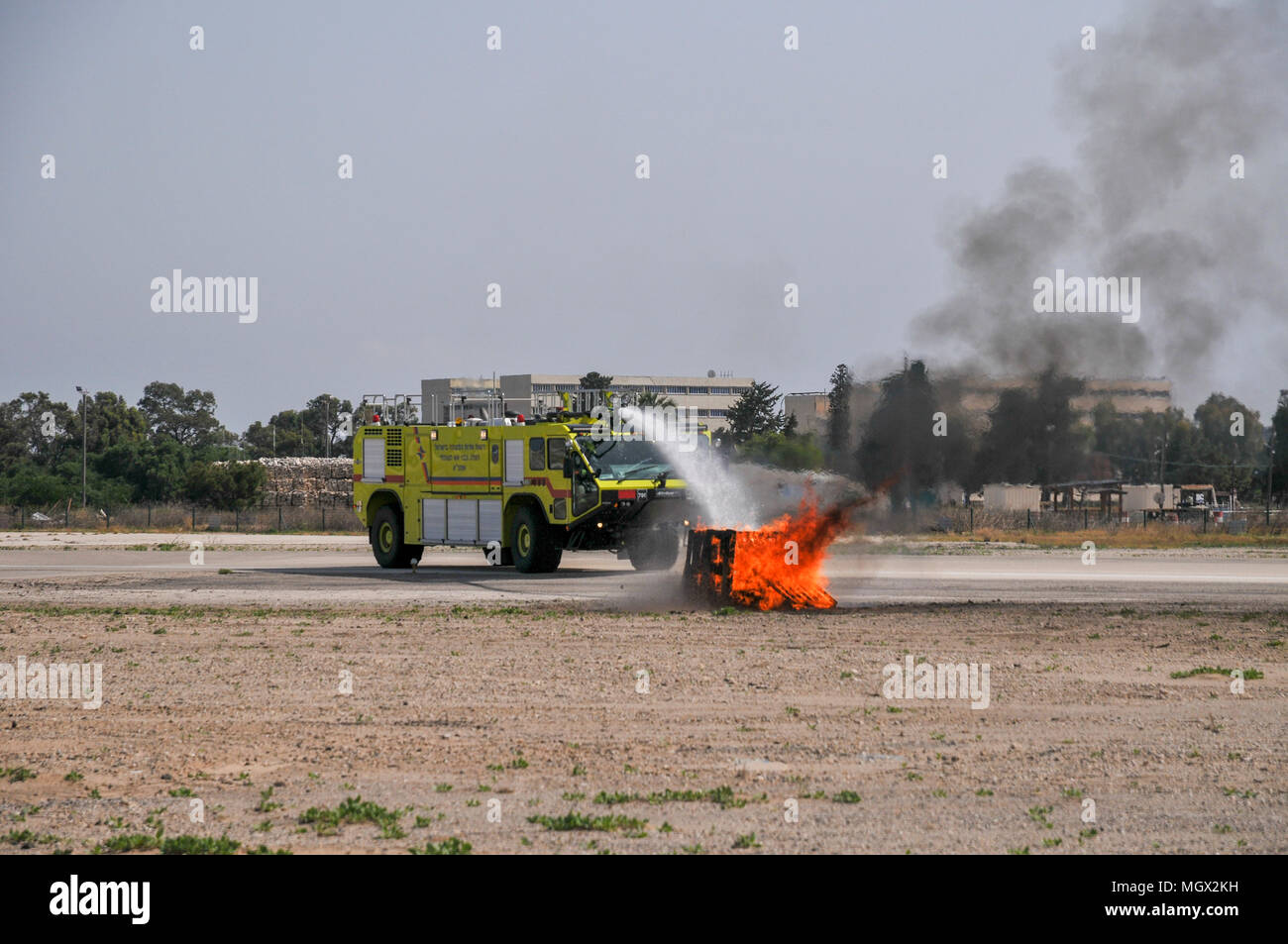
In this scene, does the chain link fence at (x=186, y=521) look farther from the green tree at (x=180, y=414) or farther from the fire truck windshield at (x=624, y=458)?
the green tree at (x=180, y=414)

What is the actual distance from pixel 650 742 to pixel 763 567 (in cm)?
1038

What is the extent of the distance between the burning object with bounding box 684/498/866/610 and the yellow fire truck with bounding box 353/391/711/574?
5372 millimetres

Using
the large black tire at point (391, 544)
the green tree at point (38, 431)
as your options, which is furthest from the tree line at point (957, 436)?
the green tree at point (38, 431)

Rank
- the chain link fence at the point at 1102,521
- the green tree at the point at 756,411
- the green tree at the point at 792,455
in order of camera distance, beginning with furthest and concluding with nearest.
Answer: the green tree at the point at 756,411
the chain link fence at the point at 1102,521
the green tree at the point at 792,455

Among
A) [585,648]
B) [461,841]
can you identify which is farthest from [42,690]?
[461,841]

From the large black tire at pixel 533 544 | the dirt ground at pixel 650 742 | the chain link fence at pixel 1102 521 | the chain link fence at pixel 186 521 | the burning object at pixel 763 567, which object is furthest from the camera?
the chain link fence at pixel 186 521

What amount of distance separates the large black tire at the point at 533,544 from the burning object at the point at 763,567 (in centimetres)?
703

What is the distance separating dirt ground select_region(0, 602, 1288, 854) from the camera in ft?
27.2

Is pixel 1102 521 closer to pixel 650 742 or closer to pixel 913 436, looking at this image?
pixel 913 436

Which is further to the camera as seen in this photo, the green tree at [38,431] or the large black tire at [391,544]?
the green tree at [38,431]

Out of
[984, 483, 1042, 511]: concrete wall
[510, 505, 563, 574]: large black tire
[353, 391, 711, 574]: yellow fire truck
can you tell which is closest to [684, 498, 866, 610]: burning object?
[353, 391, 711, 574]: yellow fire truck

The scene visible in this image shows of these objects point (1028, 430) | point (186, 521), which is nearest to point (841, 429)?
point (1028, 430)

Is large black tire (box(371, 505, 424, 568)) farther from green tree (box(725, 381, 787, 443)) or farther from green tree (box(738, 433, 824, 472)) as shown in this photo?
green tree (box(725, 381, 787, 443))

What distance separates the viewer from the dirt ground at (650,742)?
326 inches
